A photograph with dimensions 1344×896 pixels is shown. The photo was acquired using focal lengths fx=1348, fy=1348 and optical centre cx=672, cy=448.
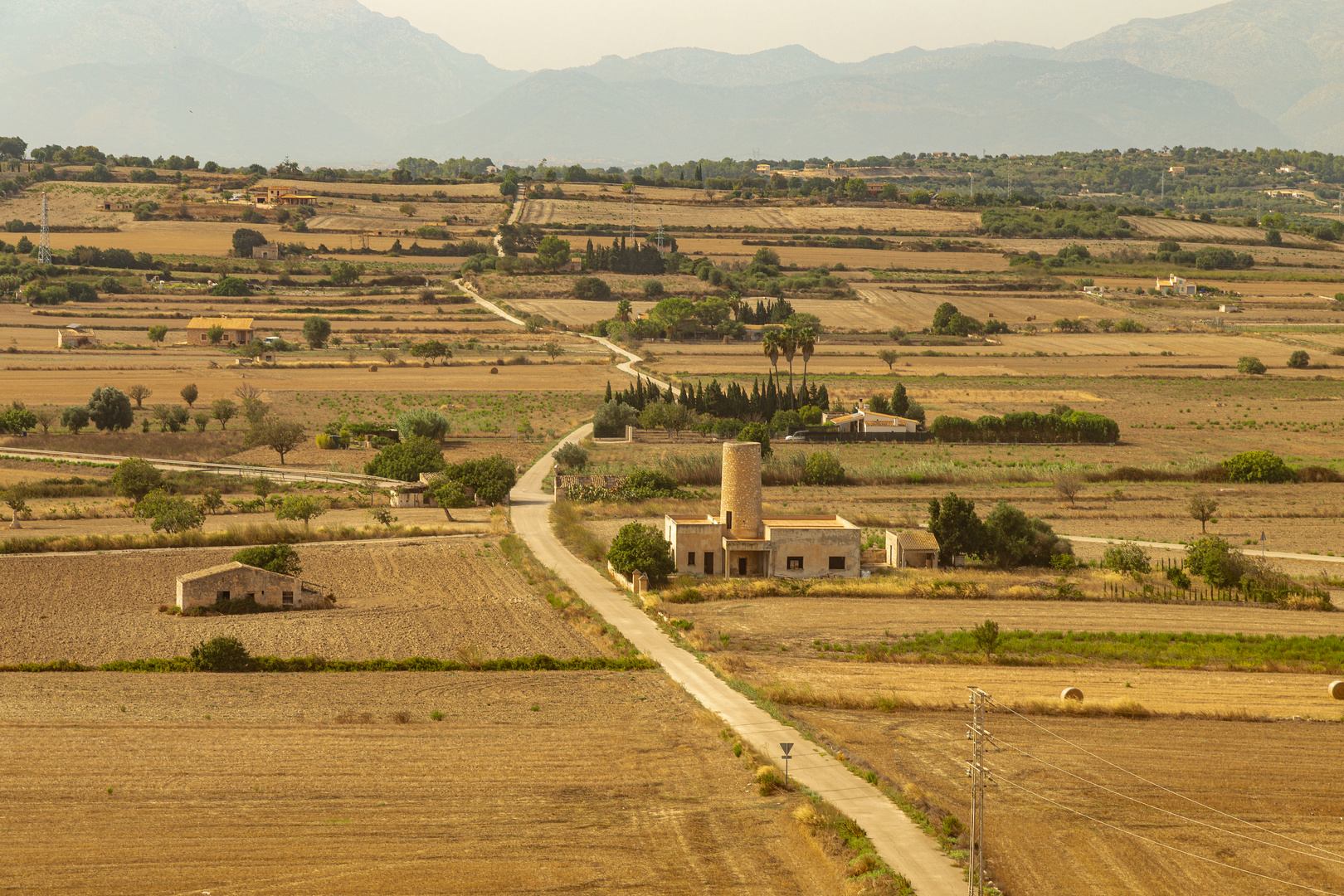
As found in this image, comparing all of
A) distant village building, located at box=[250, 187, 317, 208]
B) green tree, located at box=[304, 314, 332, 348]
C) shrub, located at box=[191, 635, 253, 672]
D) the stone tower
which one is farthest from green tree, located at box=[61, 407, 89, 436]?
distant village building, located at box=[250, 187, 317, 208]

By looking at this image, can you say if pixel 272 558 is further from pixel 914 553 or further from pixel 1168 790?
pixel 1168 790

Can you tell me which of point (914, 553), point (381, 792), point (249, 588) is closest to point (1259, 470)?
point (914, 553)

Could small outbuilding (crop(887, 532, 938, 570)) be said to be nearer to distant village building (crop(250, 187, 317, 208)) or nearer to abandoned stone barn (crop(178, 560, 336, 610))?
abandoned stone barn (crop(178, 560, 336, 610))

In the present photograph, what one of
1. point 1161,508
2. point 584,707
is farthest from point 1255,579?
point 584,707

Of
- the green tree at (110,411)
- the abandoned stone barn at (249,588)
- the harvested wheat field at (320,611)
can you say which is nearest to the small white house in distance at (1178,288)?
the green tree at (110,411)

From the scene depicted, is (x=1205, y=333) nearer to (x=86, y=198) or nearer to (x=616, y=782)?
(x=616, y=782)
